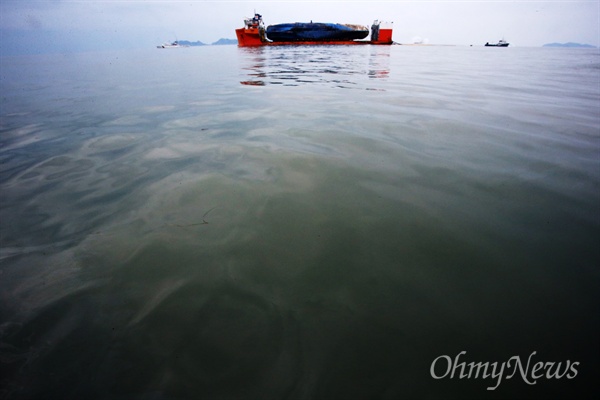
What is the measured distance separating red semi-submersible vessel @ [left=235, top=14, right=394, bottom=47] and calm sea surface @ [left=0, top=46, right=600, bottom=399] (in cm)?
5148

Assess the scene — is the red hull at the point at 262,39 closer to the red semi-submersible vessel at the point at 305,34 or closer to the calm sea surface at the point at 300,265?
the red semi-submersible vessel at the point at 305,34

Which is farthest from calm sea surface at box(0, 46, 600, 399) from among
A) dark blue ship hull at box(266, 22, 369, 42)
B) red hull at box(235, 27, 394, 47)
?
dark blue ship hull at box(266, 22, 369, 42)

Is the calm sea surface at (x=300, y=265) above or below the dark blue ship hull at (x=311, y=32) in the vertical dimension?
below

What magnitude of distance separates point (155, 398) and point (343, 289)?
108 centimetres

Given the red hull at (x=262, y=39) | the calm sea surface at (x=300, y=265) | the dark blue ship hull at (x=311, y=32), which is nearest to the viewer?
the calm sea surface at (x=300, y=265)

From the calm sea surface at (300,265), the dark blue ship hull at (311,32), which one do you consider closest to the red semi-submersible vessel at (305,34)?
the dark blue ship hull at (311,32)

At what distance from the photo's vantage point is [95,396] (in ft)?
3.81

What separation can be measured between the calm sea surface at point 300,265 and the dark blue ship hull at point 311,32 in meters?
51.5

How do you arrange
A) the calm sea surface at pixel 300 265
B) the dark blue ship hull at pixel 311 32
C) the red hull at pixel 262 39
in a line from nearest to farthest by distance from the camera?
the calm sea surface at pixel 300 265
the red hull at pixel 262 39
the dark blue ship hull at pixel 311 32

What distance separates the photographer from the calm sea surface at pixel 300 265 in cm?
124

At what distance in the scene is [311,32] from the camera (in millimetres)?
46344

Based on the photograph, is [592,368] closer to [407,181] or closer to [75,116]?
[407,181]

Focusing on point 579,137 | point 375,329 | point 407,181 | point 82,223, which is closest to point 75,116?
point 82,223

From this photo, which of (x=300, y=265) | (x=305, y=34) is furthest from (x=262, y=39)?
(x=300, y=265)
